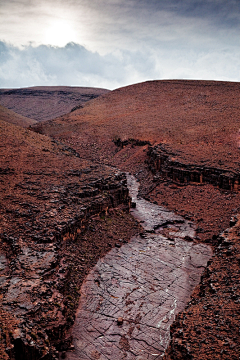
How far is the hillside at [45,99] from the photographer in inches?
3442

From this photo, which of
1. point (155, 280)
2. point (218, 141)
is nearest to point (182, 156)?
point (218, 141)

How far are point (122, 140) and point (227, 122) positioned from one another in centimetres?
1208

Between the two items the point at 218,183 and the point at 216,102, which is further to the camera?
the point at 216,102

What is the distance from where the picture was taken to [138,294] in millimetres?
14633

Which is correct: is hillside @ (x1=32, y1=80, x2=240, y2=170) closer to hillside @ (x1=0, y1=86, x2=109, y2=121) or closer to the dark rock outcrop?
the dark rock outcrop

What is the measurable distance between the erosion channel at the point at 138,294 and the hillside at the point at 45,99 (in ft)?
233

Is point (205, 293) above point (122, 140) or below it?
below

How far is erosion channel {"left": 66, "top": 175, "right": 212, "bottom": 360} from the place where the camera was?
39.0ft

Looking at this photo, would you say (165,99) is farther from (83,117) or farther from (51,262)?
(51,262)

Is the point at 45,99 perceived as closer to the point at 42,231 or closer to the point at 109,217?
the point at 109,217

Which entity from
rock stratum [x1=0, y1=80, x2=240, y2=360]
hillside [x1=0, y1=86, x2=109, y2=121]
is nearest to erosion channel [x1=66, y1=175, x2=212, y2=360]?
rock stratum [x1=0, y1=80, x2=240, y2=360]

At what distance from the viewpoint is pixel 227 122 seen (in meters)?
36.2

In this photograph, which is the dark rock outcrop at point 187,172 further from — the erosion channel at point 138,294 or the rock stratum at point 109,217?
the erosion channel at point 138,294

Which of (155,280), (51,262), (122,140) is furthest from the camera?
(122,140)
